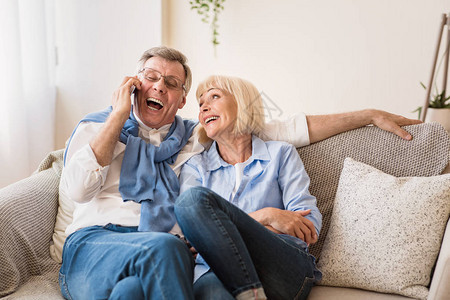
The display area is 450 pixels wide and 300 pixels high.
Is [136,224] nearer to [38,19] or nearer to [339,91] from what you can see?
[38,19]

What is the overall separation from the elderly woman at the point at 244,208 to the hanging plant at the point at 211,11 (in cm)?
139

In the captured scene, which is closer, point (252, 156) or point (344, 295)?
point (344, 295)

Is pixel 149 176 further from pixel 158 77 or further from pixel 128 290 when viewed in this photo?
pixel 128 290

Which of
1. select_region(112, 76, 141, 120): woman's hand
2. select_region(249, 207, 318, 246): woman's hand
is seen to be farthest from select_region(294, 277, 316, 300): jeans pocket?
select_region(112, 76, 141, 120): woman's hand

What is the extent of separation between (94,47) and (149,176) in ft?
5.48

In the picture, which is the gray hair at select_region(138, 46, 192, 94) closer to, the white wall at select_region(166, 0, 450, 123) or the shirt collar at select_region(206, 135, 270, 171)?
the shirt collar at select_region(206, 135, 270, 171)

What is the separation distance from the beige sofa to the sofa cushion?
0.13 ft

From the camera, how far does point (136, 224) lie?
162 cm

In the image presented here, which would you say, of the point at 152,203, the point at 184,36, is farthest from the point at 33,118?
the point at 152,203

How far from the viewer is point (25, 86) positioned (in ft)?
8.61

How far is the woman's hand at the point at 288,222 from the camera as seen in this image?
4.91 ft

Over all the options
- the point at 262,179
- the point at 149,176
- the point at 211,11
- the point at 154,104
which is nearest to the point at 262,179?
the point at 262,179

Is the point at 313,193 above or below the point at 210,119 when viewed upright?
below

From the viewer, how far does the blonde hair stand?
1.77m
